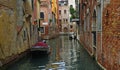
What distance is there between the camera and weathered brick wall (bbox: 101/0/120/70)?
9.08m

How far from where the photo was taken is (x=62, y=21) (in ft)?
263

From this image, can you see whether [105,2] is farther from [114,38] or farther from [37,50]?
[37,50]

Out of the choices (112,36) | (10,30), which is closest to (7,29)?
(10,30)

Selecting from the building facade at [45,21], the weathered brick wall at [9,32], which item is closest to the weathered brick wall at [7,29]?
the weathered brick wall at [9,32]

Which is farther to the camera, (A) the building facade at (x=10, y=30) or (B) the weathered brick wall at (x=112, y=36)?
(A) the building facade at (x=10, y=30)

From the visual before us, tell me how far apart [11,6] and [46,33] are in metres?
28.6

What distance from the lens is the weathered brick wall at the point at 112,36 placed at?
908 cm

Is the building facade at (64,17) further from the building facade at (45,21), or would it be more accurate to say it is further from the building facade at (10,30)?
the building facade at (10,30)

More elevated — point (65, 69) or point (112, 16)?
point (112, 16)

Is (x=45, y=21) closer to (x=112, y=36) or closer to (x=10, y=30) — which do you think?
(x=10, y=30)

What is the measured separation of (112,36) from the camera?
9.88m

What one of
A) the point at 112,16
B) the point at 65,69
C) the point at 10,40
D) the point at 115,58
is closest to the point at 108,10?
the point at 112,16

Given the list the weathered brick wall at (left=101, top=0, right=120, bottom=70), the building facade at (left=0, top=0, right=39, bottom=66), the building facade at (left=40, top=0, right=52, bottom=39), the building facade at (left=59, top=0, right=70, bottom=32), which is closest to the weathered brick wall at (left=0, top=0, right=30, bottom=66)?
the building facade at (left=0, top=0, right=39, bottom=66)

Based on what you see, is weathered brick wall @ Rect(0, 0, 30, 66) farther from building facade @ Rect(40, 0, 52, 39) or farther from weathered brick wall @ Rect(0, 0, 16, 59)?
building facade @ Rect(40, 0, 52, 39)
